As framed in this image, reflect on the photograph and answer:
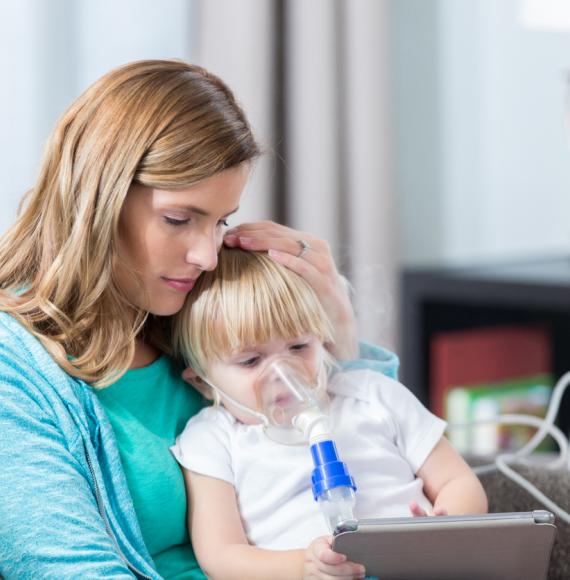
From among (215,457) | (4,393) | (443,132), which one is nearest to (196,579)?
(215,457)

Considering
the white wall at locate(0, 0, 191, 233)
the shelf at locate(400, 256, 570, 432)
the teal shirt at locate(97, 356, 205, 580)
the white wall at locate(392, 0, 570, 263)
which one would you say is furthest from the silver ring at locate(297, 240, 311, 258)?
the white wall at locate(392, 0, 570, 263)

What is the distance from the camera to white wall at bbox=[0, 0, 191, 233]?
1.95 metres

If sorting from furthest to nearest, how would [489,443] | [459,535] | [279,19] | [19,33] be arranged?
[489,443] → [279,19] → [19,33] → [459,535]

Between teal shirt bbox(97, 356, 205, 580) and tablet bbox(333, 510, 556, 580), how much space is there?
0.23 metres

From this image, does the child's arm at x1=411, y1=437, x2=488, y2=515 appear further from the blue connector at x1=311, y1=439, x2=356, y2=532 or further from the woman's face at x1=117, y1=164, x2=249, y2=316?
the woman's face at x1=117, y1=164, x2=249, y2=316

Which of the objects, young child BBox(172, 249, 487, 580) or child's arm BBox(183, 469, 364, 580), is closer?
child's arm BBox(183, 469, 364, 580)

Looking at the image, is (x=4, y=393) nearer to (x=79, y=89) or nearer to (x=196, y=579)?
(x=196, y=579)

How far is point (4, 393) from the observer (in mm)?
1010

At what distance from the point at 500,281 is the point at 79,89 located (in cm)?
100

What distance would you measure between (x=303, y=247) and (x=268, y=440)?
0.78 ft

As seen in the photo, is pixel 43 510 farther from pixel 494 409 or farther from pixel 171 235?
pixel 494 409

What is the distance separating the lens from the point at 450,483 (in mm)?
1171

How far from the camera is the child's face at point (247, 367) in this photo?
3.78 feet

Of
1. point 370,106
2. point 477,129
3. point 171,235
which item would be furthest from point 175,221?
point 477,129
